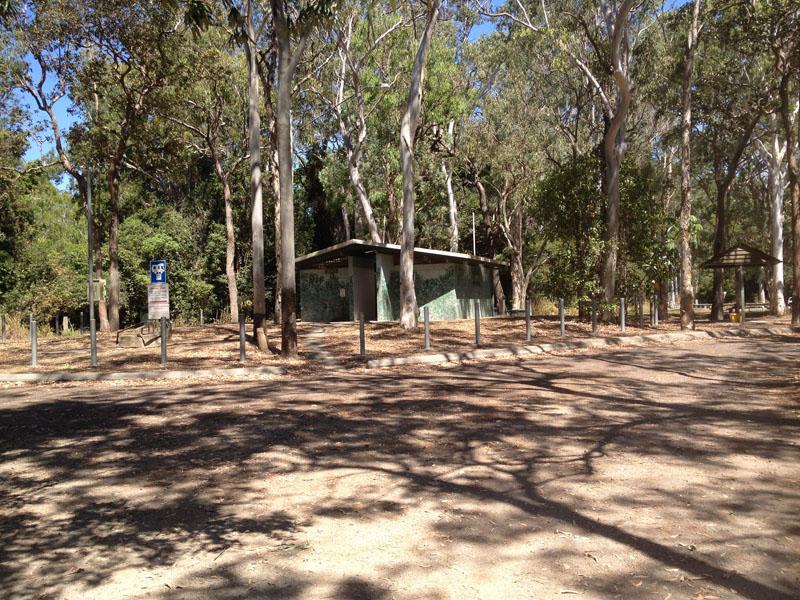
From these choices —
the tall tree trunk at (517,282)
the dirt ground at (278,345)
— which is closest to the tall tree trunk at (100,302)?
the dirt ground at (278,345)

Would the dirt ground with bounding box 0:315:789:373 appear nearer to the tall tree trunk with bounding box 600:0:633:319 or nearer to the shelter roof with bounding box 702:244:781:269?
the tall tree trunk with bounding box 600:0:633:319

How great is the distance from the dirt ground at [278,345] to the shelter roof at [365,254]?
328 centimetres

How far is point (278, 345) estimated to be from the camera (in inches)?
696

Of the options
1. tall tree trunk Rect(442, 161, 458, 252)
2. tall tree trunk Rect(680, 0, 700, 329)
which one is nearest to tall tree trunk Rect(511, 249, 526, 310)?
tall tree trunk Rect(442, 161, 458, 252)

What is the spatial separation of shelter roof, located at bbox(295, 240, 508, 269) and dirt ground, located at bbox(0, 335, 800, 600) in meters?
16.1

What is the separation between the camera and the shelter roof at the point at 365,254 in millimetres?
25031

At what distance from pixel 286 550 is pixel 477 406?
487 cm

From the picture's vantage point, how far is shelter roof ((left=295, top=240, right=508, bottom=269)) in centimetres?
2503

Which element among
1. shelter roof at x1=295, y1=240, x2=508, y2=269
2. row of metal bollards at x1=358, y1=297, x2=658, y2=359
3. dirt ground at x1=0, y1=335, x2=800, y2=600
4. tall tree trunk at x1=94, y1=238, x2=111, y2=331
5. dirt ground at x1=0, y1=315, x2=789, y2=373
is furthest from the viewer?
shelter roof at x1=295, y1=240, x2=508, y2=269

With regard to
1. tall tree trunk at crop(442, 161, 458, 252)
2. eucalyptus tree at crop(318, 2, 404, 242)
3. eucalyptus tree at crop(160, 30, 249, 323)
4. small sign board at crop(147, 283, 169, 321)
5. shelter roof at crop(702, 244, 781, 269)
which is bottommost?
small sign board at crop(147, 283, 169, 321)

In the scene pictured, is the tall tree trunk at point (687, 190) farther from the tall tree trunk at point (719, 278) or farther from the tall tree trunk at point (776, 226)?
the tall tree trunk at point (776, 226)

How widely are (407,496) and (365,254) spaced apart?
23.2 metres

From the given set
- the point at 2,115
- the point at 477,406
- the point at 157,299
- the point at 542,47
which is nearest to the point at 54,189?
the point at 2,115

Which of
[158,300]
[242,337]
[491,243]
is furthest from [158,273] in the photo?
[491,243]
